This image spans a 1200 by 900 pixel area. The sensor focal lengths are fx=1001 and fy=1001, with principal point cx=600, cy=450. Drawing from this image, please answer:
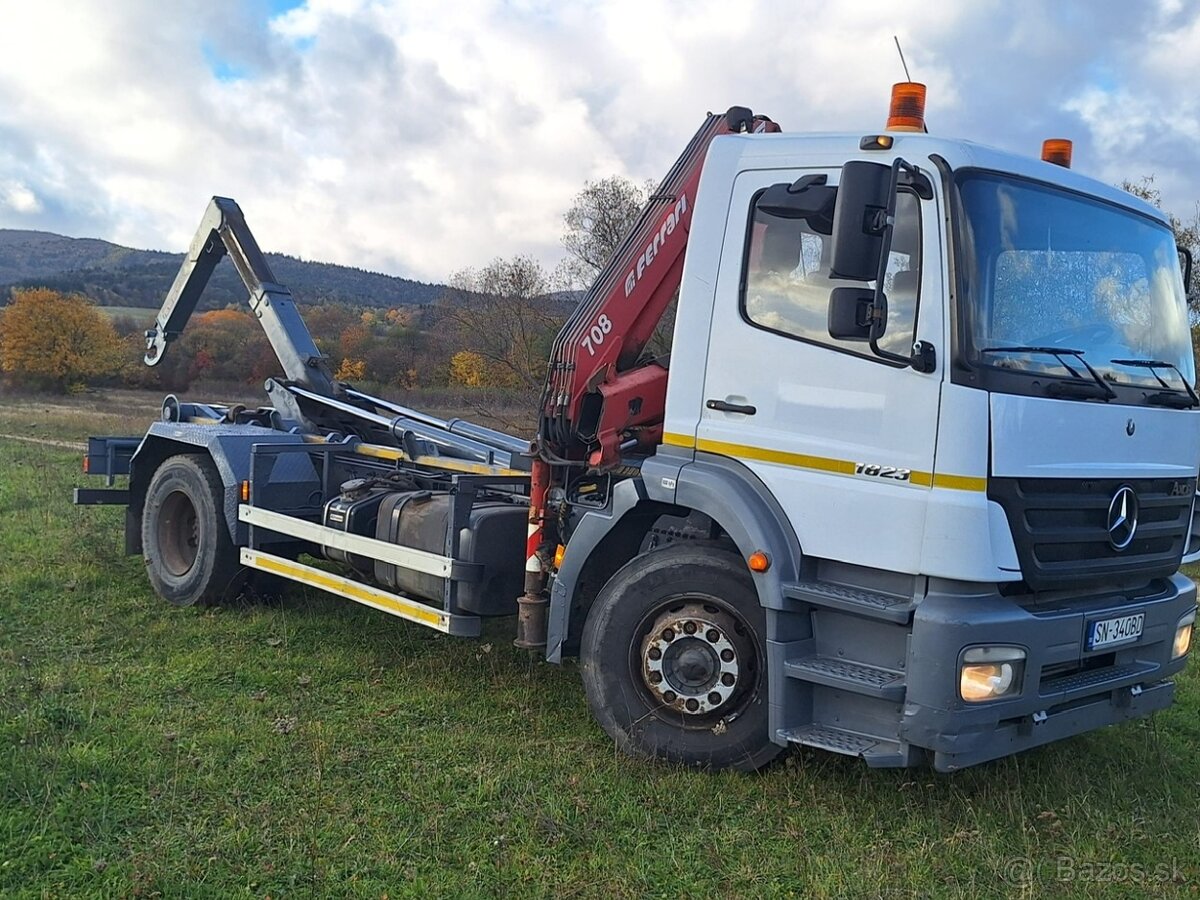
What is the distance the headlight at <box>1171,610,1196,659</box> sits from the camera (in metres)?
4.67

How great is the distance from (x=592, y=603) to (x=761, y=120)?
269cm

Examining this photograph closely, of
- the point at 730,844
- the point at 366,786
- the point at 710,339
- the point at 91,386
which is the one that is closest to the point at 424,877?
the point at 366,786

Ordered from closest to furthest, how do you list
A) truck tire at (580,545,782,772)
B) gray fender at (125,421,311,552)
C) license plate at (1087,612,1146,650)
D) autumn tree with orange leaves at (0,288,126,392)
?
license plate at (1087,612,1146,650), truck tire at (580,545,782,772), gray fender at (125,421,311,552), autumn tree with orange leaves at (0,288,126,392)

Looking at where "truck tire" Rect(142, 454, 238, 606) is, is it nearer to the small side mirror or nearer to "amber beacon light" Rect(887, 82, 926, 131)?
the small side mirror

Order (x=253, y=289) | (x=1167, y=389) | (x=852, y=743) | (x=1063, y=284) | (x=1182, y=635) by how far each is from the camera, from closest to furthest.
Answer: (x=852, y=743) < (x=1063, y=284) < (x=1167, y=389) < (x=1182, y=635) < (x=253, y=289)

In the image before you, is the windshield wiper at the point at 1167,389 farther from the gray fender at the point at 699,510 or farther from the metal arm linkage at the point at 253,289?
the metal arm linkage at the point at 253,289

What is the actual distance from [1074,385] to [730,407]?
4.60 feet

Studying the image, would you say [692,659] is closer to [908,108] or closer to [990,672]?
[990,672]

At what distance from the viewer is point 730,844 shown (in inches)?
154

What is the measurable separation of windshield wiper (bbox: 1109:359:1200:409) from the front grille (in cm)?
34

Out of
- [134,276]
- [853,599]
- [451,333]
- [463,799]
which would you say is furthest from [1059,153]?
[134,276]

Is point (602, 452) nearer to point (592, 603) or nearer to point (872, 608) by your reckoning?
point (592, 603)

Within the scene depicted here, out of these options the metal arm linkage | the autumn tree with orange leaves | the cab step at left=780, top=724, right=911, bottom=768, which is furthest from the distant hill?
the cab step at left=780, top=724, right=911, bottom=768

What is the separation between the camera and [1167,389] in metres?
4.42
